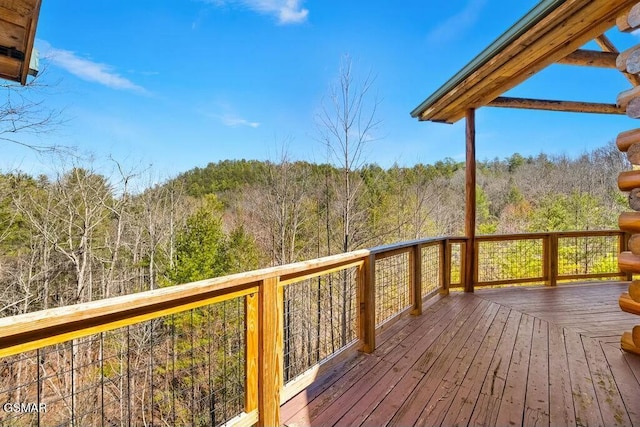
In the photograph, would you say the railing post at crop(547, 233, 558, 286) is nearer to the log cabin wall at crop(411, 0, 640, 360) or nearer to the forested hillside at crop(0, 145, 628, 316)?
the log cabin wall at crop(411, 0, 640, 360)

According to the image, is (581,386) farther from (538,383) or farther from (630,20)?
(630,20)

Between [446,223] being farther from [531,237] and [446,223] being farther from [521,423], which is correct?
[521,423]

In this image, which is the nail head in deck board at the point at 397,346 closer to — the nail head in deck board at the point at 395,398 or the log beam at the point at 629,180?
the nail head in deck board at the point at 395,398

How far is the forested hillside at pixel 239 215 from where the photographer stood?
1024 centimetres

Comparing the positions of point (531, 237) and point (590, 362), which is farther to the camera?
point (531, 237)

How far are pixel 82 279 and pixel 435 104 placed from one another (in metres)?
12.3

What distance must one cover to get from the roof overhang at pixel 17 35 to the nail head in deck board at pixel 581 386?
13.3 ft

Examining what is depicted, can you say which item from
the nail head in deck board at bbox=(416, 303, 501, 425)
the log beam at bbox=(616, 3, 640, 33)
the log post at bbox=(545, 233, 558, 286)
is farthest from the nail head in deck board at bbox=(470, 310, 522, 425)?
the log beam at bbox=(616, 3, 640, 33)

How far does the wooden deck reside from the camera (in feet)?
6.37

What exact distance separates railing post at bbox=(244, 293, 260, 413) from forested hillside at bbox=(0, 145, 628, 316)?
24.1 ft

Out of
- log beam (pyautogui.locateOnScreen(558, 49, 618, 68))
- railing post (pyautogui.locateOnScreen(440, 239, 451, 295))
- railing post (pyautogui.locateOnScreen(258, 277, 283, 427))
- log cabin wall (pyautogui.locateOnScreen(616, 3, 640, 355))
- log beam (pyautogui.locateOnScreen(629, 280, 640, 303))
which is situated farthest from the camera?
railing post (pyautogui.locateOnScreen(440, 239, 451, 295))

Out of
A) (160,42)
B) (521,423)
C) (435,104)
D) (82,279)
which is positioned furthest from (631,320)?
(160,42)

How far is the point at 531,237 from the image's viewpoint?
510cm

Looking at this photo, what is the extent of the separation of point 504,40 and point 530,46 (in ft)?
0.94
